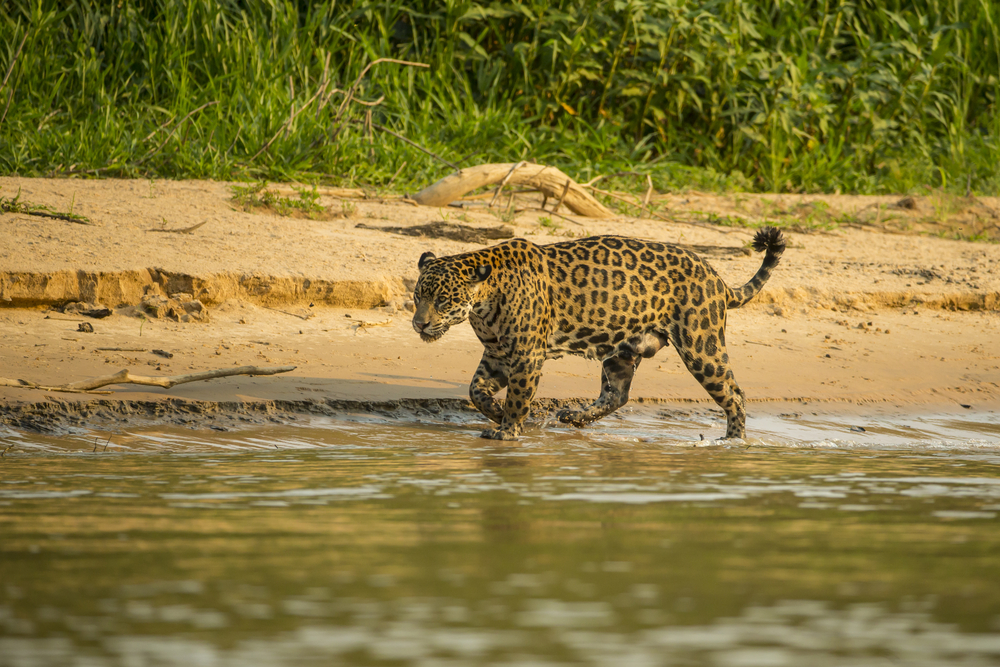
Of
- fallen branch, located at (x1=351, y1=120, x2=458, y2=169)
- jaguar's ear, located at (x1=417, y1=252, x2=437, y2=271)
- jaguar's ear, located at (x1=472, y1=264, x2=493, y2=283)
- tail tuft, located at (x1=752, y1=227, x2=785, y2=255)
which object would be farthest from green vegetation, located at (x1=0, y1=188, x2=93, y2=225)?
tail tuft, located at (x1=752, y1=227, x2=785, y2=255)

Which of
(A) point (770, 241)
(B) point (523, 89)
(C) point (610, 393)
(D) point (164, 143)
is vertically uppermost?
(B) point (523, 89)

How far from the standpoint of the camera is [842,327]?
27.0 feet

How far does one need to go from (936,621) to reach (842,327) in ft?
19.5

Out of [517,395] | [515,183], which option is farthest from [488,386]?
[515,183]

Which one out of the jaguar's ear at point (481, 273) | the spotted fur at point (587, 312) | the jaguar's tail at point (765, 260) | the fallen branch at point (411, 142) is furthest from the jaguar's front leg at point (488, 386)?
the fallen branch at point (411, 142)

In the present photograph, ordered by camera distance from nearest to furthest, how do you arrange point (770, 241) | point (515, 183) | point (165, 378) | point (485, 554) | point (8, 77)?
point (485, 554), point (165, 378), point (770, 241), point (8, 77), point (515, 183)

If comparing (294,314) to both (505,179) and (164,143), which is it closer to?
(505,179)

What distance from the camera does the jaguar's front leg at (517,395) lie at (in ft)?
18.6

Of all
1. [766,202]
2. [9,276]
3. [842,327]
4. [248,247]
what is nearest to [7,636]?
[9,276]

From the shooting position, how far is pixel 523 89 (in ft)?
39.6

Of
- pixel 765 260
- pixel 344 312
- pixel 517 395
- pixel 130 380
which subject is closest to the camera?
pixel 130 380

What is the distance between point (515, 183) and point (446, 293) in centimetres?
445

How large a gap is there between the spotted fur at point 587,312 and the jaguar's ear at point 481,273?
8cm

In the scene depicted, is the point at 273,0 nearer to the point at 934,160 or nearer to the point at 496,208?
the point at 496,208
